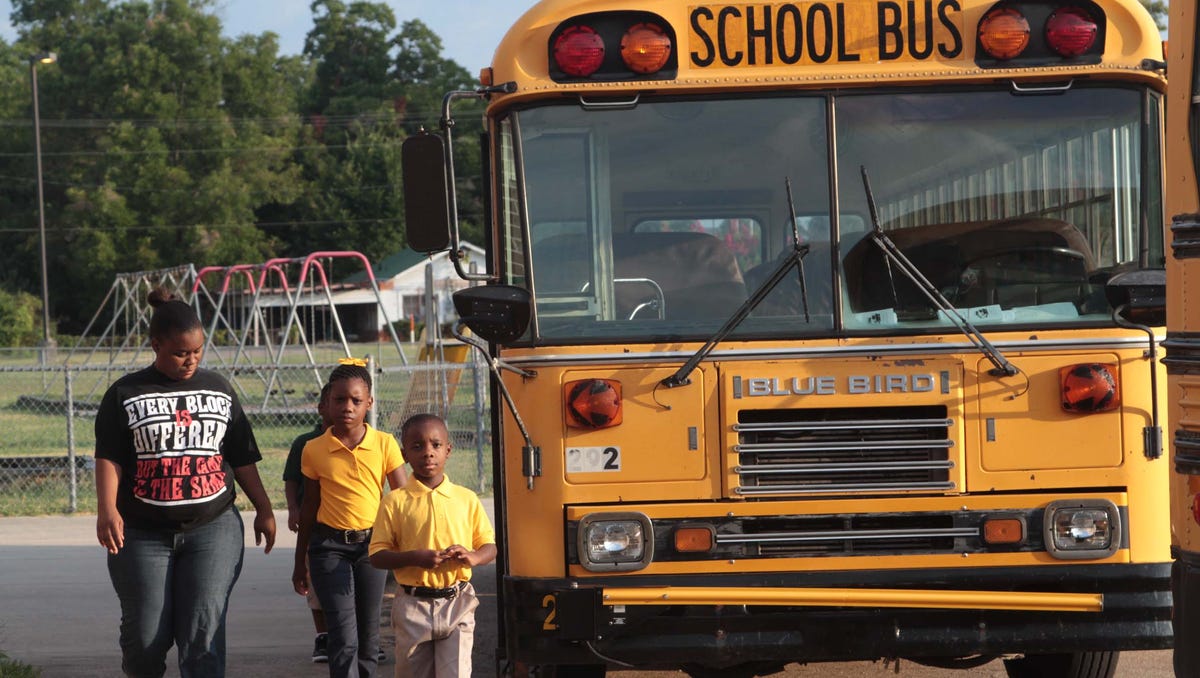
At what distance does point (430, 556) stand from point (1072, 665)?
9.00 feet

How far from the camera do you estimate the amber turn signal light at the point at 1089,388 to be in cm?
539

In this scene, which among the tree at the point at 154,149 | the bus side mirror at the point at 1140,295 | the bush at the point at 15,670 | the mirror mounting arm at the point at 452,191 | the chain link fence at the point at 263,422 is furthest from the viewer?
the tree at the point at 154,149

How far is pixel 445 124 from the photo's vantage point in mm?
5578

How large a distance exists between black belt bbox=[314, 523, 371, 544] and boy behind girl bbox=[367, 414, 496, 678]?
27.3 inches

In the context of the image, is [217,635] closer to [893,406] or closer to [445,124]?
[445,124]

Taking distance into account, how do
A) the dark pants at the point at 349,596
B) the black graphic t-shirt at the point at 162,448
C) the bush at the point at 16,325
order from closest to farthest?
the black graphic t-shirt at the point at 162,448
the dark pants at the point at 349,596
the bush at the point at 16,325

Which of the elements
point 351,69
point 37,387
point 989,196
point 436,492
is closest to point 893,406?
point 989,196

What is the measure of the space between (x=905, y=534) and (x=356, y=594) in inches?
91.5

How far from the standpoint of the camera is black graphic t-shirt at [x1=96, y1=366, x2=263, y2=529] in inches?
218

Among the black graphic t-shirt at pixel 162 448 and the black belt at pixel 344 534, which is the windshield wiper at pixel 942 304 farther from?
the black graphic t-shirt at pixel 162 448

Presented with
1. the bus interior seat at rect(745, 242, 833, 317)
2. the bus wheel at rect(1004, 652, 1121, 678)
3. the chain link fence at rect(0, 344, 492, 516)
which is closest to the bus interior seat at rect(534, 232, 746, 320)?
the bus interior seat at rect(745, 242, 833, 317)

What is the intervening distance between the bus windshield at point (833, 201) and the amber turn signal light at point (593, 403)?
0.76ft

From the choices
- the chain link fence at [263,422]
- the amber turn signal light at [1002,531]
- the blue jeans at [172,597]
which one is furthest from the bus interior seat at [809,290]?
the chain link fence at [263,422]

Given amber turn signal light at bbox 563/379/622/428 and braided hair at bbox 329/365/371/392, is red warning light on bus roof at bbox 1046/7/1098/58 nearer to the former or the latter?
amber turn signal light at bbox 563/379/622/428
